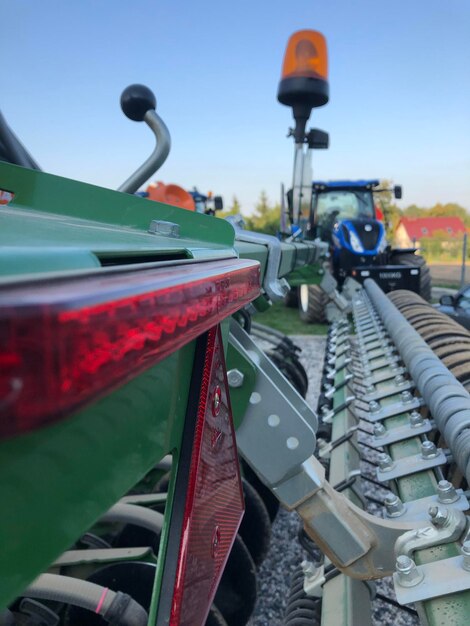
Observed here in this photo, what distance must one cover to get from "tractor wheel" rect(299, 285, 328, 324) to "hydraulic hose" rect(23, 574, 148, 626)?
7200 mm

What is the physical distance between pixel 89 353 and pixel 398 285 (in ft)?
24.3

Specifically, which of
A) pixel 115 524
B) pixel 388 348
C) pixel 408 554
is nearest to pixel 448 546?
pixel 408 554

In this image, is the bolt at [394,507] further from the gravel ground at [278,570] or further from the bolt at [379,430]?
the gravel ground at [278,570]

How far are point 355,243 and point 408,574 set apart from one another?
7.49 meters

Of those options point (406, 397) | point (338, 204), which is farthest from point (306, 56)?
point (338, 204)

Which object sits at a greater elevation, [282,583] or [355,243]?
[355,243]

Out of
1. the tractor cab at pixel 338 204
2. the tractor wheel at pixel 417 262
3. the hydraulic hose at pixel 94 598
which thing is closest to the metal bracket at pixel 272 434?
the hydraulic hose at pixel 94 598

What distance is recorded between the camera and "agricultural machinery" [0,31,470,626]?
0.37 meters

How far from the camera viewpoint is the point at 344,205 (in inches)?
372

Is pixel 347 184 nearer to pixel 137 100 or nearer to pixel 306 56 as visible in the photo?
pixel 306 56

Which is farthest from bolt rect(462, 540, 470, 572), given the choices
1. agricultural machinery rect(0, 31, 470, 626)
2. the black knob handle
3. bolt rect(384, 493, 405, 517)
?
Result: the black knob handle

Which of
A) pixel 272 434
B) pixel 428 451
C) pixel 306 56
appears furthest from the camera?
pixel 306 56

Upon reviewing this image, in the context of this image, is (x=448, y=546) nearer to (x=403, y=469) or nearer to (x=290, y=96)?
(x=403, y=469)

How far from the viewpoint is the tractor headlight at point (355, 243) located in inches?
326
